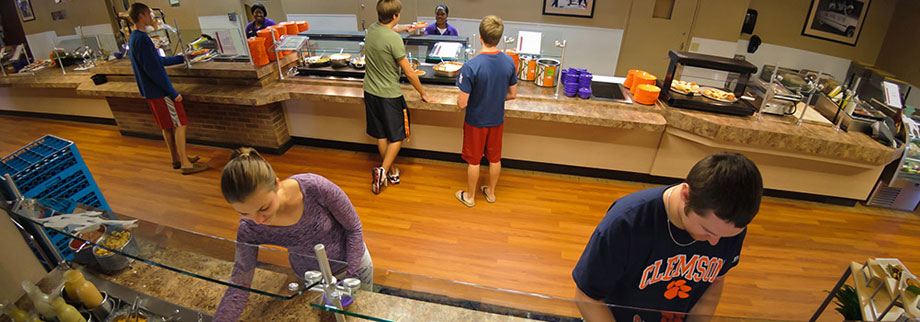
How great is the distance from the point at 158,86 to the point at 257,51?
36.3 inches

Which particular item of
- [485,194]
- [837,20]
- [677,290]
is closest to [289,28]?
[485,194]

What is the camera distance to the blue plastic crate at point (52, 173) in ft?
5.33

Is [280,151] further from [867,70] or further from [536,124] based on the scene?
[867,70]

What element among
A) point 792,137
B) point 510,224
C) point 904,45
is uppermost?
point 904,45

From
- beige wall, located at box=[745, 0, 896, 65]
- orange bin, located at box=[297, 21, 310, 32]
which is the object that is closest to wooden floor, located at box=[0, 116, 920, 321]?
orange bin, located at box=[297, 21, 310, 32]

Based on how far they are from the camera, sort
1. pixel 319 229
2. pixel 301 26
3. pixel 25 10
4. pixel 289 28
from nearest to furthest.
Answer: pixel 319 229, pixel 289 28, pixel 301 26, pixel 25 10

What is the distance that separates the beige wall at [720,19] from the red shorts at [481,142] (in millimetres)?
4294

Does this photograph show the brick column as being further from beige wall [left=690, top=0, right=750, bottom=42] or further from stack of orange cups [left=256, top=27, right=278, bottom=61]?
beige wall [left=690, top=0, right=750, bottom=42]

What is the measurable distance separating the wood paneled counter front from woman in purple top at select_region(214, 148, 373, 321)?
2060 mm

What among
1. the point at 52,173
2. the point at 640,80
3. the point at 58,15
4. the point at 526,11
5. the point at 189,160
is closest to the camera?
→ the point at 52,173

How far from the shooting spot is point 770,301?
8.56 ft

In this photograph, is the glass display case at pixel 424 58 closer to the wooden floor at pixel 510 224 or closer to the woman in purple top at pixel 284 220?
the wooden floor at pixel 510 224

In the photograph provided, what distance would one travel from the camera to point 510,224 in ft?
10.6

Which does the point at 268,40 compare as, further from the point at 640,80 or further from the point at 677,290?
the point at 677,290
